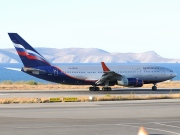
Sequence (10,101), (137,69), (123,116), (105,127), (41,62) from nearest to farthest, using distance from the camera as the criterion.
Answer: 1. (105,127)
2. (123,116)
3. (10,101)
4. (41,62)
5. (137,69)

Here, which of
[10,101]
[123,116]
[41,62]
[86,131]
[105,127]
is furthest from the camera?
[41,62]

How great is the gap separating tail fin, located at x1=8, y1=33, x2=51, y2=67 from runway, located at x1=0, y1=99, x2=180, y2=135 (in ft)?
71.2

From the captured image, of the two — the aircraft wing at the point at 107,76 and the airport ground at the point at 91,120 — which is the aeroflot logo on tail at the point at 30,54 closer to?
the aircraft wing at the point at 107,76

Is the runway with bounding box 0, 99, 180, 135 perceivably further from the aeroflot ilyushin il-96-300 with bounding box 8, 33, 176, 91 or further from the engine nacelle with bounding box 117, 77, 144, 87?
the aeroflot ilyushin il-96-300 with bounding box 8, 33, 176, 91

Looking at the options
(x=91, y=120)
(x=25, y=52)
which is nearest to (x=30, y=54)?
(x=25, y=52)

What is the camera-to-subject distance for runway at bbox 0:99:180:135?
2022cm

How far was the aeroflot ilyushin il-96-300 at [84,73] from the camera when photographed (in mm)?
53031

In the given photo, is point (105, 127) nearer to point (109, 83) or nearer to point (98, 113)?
point (98, 113)

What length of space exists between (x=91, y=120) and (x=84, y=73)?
30909 millimetres

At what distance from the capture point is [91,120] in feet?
80.9

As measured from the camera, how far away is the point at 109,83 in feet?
181

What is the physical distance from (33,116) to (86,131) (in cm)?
725

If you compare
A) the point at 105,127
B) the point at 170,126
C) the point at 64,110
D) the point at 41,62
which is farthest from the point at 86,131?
the point at 41,62

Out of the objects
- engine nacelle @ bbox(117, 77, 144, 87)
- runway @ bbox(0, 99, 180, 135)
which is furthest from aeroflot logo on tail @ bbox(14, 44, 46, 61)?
runway @ bbox(0, 99, 180, 135)
